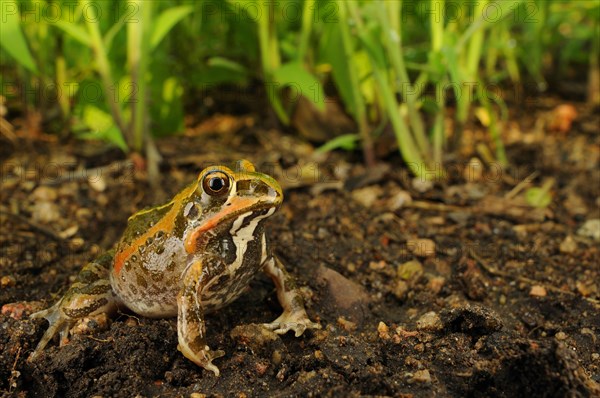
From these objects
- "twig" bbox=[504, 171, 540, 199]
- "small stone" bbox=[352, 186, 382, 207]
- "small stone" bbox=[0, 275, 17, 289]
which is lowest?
"twig" bbox=[504, 171, 540, 199]

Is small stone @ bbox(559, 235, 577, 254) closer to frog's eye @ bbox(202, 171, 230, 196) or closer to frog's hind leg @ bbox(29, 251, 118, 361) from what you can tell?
frog's eye @ bbox(202, 171, 230, 196)

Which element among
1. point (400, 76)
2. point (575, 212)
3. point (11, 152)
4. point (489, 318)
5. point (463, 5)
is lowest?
point (575, 212)

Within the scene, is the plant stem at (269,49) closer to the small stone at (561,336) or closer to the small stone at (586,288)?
the small stone at (586,288)

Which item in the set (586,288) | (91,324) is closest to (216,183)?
(91,324)

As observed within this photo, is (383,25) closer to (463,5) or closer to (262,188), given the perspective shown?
(463,5)

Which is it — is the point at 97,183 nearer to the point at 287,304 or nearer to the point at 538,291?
the point at 287,304

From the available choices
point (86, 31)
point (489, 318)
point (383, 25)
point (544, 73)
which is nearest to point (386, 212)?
point (383, 25)

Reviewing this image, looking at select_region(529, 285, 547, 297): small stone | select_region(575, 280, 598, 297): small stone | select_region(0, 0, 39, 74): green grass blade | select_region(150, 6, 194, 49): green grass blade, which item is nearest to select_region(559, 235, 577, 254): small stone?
select_region(575, 280, 598, 297): small stone
